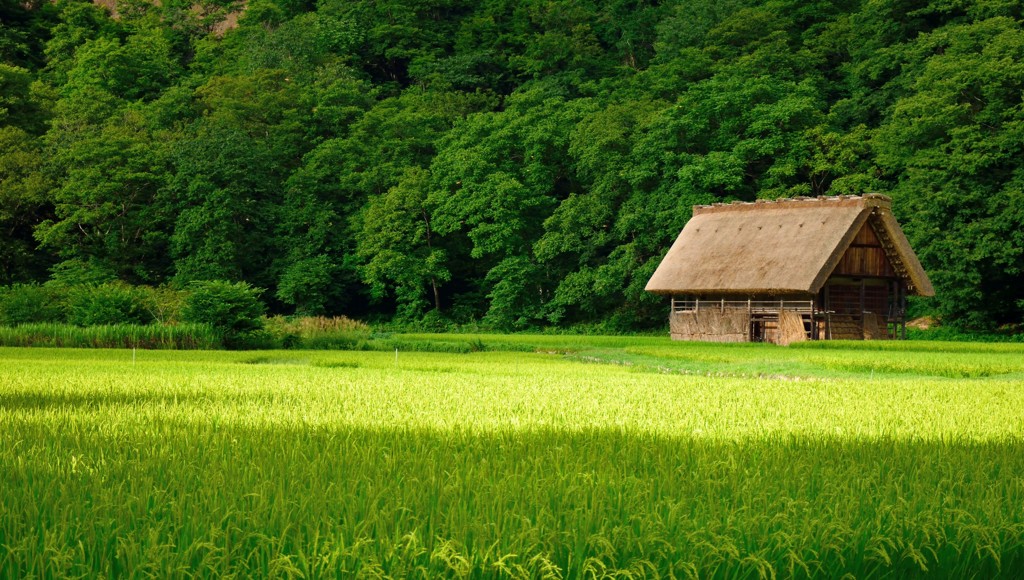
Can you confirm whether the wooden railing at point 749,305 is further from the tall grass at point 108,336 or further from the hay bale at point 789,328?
the tall grass at point 108,336

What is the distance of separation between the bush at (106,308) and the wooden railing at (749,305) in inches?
786

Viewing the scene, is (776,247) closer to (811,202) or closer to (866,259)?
(811,202)

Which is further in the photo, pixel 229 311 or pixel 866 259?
pixel 866 259

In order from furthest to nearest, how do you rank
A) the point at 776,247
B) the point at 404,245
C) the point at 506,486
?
the point at 404,245 → the point at 776,247 → the point at 506,486

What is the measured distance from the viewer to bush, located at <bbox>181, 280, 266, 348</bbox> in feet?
92.2

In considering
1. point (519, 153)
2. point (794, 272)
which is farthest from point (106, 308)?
point (519, 153)

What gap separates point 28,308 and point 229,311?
6.76m

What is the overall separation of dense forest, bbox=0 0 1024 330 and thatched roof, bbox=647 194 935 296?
1350mm

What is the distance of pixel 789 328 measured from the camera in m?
34.6

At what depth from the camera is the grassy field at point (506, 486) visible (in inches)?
148

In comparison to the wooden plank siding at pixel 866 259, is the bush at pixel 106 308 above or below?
below

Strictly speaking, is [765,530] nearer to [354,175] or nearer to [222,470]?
[222,470]

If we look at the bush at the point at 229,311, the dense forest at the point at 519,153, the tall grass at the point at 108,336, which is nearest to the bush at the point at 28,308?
the tall grass at the point at 108,336

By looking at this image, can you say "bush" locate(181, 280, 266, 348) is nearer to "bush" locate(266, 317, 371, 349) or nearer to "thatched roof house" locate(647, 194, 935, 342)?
"bush" locate(266, 317, 371, 349)
